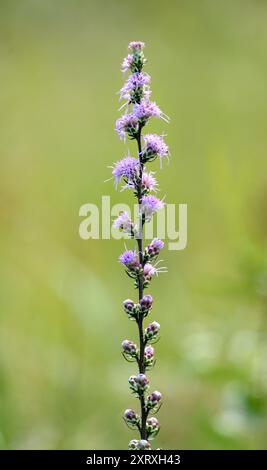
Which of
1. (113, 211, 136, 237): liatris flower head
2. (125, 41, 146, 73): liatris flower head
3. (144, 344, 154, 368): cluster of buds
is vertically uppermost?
(125, 41, 146, 73): liatris flower head

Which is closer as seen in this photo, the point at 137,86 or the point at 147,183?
the point at 137,86

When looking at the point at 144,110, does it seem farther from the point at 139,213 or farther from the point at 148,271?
the point at 148,271

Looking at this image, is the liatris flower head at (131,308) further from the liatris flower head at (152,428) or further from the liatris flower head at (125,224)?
the liatris flower head at (152,428)

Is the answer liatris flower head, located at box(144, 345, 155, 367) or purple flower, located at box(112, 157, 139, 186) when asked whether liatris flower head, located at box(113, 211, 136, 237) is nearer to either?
purple flower, located at box(112, 157, 139, 186)

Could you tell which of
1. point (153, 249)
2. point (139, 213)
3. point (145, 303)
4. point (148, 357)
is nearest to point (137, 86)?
point (139, 213)

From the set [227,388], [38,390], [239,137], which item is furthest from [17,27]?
[227,388]

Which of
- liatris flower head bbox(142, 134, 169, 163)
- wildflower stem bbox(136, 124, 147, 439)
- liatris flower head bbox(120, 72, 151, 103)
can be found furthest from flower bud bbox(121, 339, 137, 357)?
liatris flower head bbox(120, 72, 151, 103)

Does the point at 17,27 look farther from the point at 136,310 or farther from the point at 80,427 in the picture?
the point at 136,310
